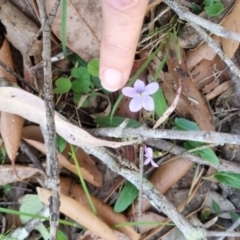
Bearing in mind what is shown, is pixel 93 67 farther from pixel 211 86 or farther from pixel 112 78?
pixel 211 86

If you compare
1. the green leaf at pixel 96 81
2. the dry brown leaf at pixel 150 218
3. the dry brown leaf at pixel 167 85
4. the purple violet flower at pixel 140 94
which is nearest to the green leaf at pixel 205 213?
the dry brown leaf at pixel 150 218

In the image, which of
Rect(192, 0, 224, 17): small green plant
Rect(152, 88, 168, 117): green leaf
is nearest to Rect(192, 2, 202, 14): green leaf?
Rect(192, 0, 224, 17): small green plant

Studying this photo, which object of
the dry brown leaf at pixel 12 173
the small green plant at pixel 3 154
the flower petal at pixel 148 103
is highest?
the flower petal at pixel 148 103

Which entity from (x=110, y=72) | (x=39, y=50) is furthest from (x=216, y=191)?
(x=39, y=50)

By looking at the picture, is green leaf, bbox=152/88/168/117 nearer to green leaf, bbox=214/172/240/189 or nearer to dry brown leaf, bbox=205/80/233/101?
dry brown leaf, bbox=205/80/233/101

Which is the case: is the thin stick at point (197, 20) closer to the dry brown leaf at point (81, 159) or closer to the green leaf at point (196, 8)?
the green leaf at point (196, 8)

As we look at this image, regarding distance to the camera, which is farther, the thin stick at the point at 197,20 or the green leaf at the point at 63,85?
the green leaf at the point at 63,85

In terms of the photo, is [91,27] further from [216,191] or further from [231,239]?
[231,239]
